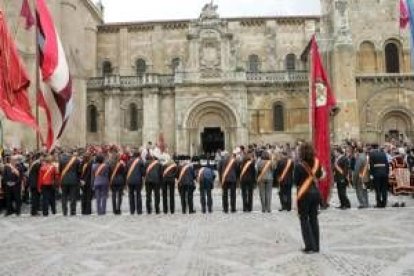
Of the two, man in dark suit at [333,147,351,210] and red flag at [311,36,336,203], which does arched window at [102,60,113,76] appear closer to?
man in dark suit at [333,147,351,210]

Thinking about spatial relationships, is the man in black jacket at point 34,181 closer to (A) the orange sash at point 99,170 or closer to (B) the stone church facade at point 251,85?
(A) the orange sash at point 99,170

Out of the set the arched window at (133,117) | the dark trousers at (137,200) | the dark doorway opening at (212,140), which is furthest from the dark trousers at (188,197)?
the arched window at (133,117)

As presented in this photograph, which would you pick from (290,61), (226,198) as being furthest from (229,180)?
(290,61)

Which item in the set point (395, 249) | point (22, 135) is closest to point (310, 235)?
point (395, 249)

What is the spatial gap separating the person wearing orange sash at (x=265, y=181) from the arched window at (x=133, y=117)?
2204cm

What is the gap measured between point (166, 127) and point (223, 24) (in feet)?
25.4

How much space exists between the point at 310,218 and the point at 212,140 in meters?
29.0

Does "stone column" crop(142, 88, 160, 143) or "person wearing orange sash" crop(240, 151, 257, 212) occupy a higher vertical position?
"stone column" crop(142, 88, 160, 143)

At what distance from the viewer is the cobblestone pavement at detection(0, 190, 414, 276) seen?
28.7 feet

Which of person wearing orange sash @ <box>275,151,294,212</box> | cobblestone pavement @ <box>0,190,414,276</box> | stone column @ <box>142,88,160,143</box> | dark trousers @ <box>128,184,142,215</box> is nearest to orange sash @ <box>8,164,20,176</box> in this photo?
cobblestone pavement @ <box>0,190,414,276</box>

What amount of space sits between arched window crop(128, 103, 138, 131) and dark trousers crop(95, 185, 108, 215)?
849 inches

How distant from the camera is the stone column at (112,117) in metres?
37.7

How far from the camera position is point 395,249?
10.0 metres

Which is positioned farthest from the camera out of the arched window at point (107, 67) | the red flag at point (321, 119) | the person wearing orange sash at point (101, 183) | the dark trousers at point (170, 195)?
the arched window at point (107, 67)
